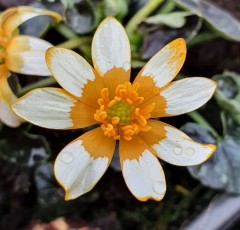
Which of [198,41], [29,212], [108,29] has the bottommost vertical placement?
[29,212]

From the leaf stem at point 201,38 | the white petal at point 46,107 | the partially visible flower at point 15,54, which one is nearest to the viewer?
the white petal at point 46,107

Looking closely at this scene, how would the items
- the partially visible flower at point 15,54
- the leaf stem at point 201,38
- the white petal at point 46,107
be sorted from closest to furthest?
the white petal at point 46,107, the partially visible flower at point 15,54, the leaf stem at point 201,38

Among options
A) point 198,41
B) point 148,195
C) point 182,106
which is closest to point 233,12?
point 198,41

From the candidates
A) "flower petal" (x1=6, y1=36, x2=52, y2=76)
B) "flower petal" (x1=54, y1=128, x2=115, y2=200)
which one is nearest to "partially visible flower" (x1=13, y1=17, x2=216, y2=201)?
"flower petal" (x1=54, y1=128, x2=115, y2=200)

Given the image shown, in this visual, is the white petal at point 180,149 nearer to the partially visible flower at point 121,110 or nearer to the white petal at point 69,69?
the partially visible flower at point 121,110

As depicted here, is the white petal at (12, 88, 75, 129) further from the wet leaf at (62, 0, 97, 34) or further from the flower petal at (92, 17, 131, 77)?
the wet leaf at (62, 0, 97, 34)

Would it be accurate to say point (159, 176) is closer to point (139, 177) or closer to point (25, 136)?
point (139, 177)

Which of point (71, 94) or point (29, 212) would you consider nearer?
point (71, 94)

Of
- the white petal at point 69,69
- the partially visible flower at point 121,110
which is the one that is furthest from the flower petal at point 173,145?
the white petal at point 69,69
